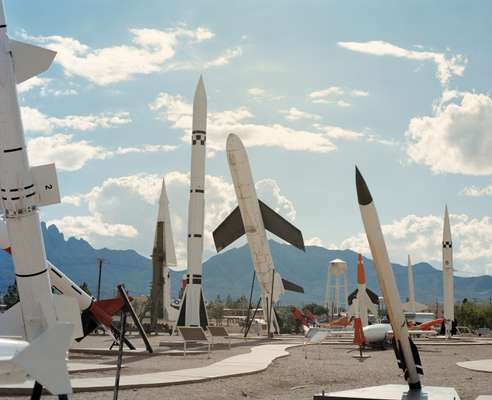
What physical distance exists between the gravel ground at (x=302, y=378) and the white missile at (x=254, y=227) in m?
12.5

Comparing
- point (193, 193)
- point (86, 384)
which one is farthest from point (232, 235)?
point (86, 384)

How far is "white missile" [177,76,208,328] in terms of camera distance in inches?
1133

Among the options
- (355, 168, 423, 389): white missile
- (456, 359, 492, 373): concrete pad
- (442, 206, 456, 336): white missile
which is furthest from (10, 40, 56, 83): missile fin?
(442, 206, 456, 336): white missile

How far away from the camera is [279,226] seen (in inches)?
1410

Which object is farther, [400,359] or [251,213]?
[251,213]

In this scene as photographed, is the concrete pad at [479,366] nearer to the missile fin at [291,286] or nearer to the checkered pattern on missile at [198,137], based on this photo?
the checkered pattern on missile at [198,137]

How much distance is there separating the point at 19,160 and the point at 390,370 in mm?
11035

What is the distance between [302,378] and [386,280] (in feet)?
12.1

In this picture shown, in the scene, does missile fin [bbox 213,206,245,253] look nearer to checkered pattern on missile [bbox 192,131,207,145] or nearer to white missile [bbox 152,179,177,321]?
white missile [bbox 152,179,177,321]

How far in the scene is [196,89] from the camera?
97.8 feet

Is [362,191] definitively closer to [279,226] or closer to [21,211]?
[21,211]

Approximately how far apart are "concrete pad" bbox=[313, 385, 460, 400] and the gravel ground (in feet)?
3.26

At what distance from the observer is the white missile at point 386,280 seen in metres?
11.7

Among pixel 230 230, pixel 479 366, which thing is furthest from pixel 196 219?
pixel 479 366
